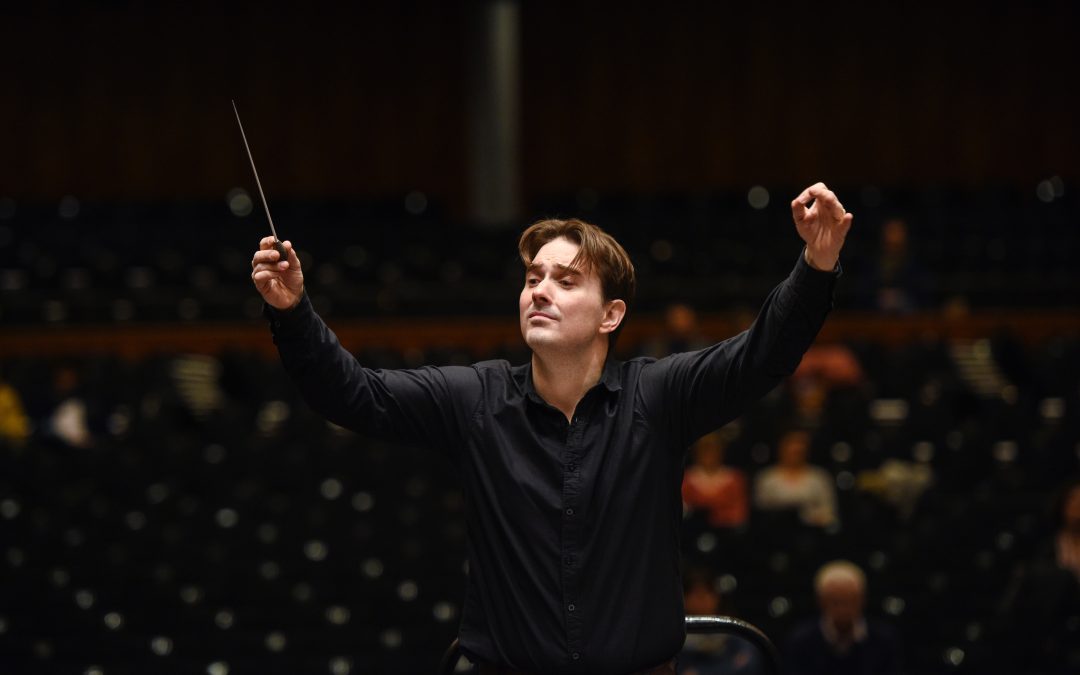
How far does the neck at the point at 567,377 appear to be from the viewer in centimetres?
192

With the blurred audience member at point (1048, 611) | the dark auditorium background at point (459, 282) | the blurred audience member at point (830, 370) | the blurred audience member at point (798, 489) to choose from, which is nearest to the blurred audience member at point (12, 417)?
the dark auditorium background at point (459, 282)

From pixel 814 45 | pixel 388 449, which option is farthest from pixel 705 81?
pixel 388 449

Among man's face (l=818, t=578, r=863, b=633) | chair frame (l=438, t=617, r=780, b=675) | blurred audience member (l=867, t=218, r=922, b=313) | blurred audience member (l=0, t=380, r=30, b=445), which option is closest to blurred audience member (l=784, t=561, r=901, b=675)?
man's face (l=818, t=578, r=863, b=633)

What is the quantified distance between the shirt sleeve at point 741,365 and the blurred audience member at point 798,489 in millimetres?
3960

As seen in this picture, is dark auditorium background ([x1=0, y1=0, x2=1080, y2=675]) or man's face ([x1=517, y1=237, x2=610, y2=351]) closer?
man's face ([x1=517, y1=237, x2=610, y2=351])

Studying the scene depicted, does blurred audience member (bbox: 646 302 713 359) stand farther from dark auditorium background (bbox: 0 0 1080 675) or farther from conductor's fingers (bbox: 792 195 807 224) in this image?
conductor's fingers (bbox: 792 195 807 224)

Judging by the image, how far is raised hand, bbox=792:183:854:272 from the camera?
1719 millimetres

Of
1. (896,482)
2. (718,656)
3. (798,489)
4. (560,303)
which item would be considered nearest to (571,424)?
(560,303)

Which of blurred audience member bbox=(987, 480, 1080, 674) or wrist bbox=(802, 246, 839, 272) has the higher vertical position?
wrist bbox=(802, 246, 839, 272)

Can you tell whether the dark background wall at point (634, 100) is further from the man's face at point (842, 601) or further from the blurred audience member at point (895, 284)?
the man's face at point (842, 601)

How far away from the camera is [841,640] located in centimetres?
420

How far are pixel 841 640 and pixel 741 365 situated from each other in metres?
2.59

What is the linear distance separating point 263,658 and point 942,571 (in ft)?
8.20

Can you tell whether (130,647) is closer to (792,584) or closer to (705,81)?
(792,584)
